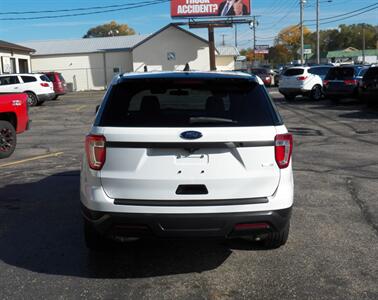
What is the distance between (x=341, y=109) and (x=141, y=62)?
31.4 meters

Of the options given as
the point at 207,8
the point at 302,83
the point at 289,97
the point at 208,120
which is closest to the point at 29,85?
the point at 289,97

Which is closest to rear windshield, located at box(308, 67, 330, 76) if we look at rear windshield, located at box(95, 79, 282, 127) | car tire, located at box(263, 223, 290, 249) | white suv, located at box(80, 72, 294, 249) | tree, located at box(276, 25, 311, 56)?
car tire, located at box(263, 223, 290, 249)

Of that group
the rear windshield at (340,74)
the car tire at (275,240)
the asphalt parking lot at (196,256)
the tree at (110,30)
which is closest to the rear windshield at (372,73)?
the rear windshield at (340,74)

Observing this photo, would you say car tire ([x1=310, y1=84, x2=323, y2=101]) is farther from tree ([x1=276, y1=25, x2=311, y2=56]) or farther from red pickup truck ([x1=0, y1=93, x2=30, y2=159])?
tree ([x1=276, y1=25, x2=311, y2=56])

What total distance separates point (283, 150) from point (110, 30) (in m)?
113

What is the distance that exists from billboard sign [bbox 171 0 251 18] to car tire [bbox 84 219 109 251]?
44.5m

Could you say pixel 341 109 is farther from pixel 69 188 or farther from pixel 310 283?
pixel 310 283

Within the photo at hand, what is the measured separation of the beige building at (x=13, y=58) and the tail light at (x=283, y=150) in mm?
36698

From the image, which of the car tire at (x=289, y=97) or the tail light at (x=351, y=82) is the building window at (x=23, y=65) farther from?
the tail light at (x=351, y=82)

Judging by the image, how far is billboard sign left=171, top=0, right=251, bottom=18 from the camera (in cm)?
4744

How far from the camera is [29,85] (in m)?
29.0

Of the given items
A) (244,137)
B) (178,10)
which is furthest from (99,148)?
(178,10)

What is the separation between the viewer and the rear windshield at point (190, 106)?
428 centimetres

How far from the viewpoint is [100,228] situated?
427cm
